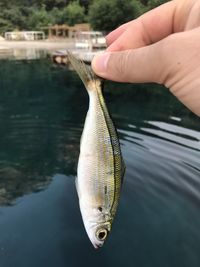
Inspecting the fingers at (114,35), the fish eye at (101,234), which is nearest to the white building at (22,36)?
the fingers at (114,35)

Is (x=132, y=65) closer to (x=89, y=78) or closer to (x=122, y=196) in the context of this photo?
(x=89, y=78)

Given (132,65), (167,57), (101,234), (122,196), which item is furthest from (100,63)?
(122,196)

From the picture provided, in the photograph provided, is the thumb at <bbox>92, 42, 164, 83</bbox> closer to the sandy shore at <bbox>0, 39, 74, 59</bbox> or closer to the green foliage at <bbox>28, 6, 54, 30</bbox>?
the sandy shore at <bbox>0, 39, 74, 59</bbox>

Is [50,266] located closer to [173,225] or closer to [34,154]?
[173,225]

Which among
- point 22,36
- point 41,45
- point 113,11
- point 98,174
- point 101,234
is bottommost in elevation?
point 22,36

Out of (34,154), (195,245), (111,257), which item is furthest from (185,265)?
(34,154)
